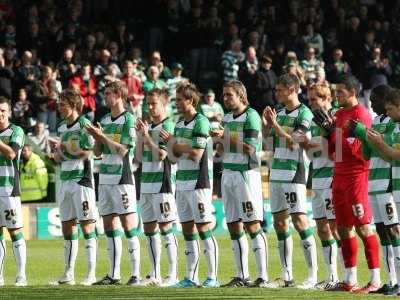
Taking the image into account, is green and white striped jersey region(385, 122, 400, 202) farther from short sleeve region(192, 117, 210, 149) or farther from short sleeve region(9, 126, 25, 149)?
short sleeve region(9, 126, 25, 149)

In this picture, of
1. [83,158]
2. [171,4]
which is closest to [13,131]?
[83,158]

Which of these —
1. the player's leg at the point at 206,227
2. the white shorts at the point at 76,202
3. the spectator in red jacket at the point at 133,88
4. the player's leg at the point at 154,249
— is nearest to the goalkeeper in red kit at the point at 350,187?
the player's leg at the point at 206,227

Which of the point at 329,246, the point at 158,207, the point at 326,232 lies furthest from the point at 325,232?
the point at 158,207

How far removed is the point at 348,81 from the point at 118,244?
3608 millimetres

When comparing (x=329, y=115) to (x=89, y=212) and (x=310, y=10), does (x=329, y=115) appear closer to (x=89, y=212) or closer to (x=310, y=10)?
(x=89, y=212)

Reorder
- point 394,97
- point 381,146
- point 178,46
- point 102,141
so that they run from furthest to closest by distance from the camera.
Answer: point 178,46
point 102,141
point 394,97
point 381,146

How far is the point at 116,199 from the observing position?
16.1 meters

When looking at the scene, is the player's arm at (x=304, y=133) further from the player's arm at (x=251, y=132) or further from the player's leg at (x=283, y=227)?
the player's leg at (x=283, y=227)

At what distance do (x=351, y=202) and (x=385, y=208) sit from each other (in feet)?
1.41

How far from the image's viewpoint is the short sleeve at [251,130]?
607 inches

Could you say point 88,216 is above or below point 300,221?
above

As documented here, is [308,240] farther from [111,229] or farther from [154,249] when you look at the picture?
[111,229]

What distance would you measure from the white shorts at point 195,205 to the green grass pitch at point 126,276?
39.7 inches

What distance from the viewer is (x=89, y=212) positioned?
16.3m
